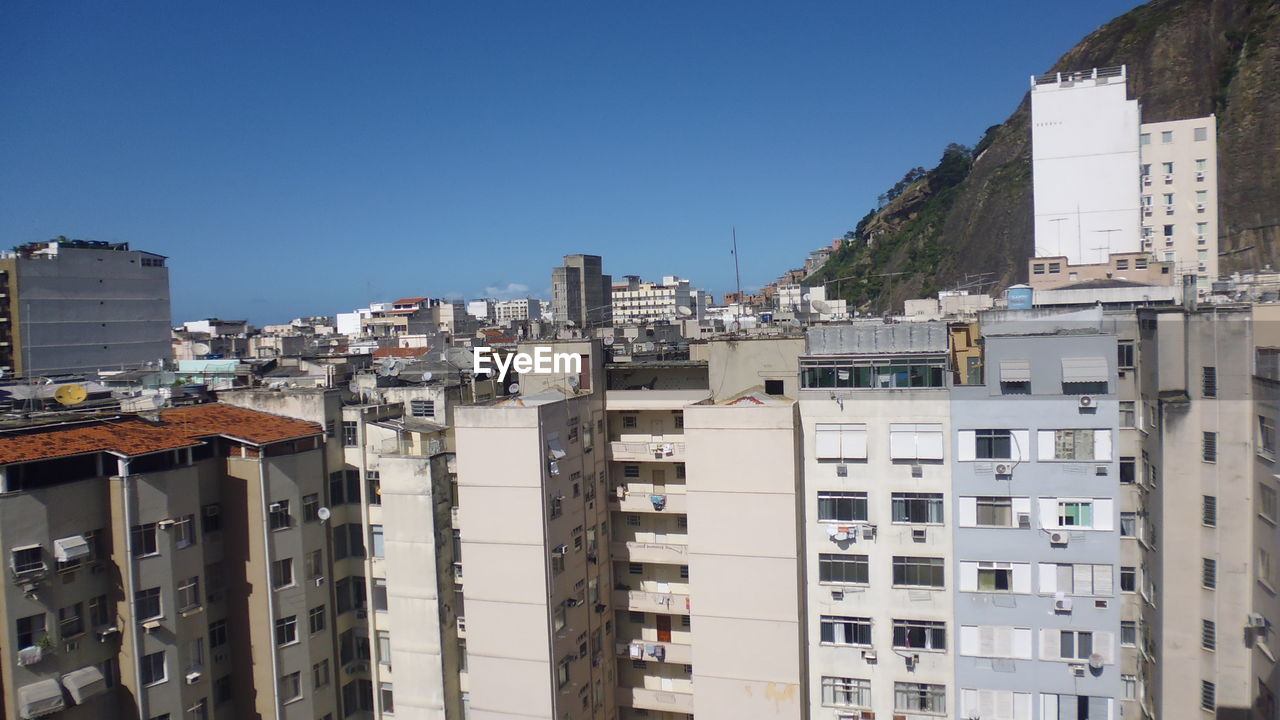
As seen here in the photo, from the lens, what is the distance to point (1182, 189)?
54.6 meters

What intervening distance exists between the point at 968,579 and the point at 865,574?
205 cm

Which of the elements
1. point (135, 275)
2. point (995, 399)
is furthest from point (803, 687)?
point (135, 275)

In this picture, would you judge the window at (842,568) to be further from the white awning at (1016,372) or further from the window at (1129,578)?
the window at (1129,578)

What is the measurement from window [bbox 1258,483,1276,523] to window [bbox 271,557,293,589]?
2014 centimetres

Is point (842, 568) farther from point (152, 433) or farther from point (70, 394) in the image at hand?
point (70, 394)

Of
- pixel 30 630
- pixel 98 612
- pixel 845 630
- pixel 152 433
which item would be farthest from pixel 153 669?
pixel 845 630

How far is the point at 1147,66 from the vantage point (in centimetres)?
6900

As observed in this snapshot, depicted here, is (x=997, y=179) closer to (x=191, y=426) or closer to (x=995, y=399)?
A: (x=995, y=399)

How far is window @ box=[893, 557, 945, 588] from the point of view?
16875mm

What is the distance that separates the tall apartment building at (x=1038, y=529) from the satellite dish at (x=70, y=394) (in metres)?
21.0

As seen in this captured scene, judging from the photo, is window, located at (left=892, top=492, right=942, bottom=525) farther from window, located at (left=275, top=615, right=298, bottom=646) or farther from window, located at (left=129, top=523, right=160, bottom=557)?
window, located at (left=129, top=523, right=160, bottom=557)

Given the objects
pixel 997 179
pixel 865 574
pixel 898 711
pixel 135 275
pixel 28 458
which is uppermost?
pixel 997 179

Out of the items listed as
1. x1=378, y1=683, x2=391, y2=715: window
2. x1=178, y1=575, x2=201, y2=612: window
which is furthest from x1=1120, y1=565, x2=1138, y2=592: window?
x1=178, y1=575, x2=201, y2=612: window

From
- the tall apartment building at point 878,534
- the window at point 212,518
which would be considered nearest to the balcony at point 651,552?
the tall apartment building at point 878,534
